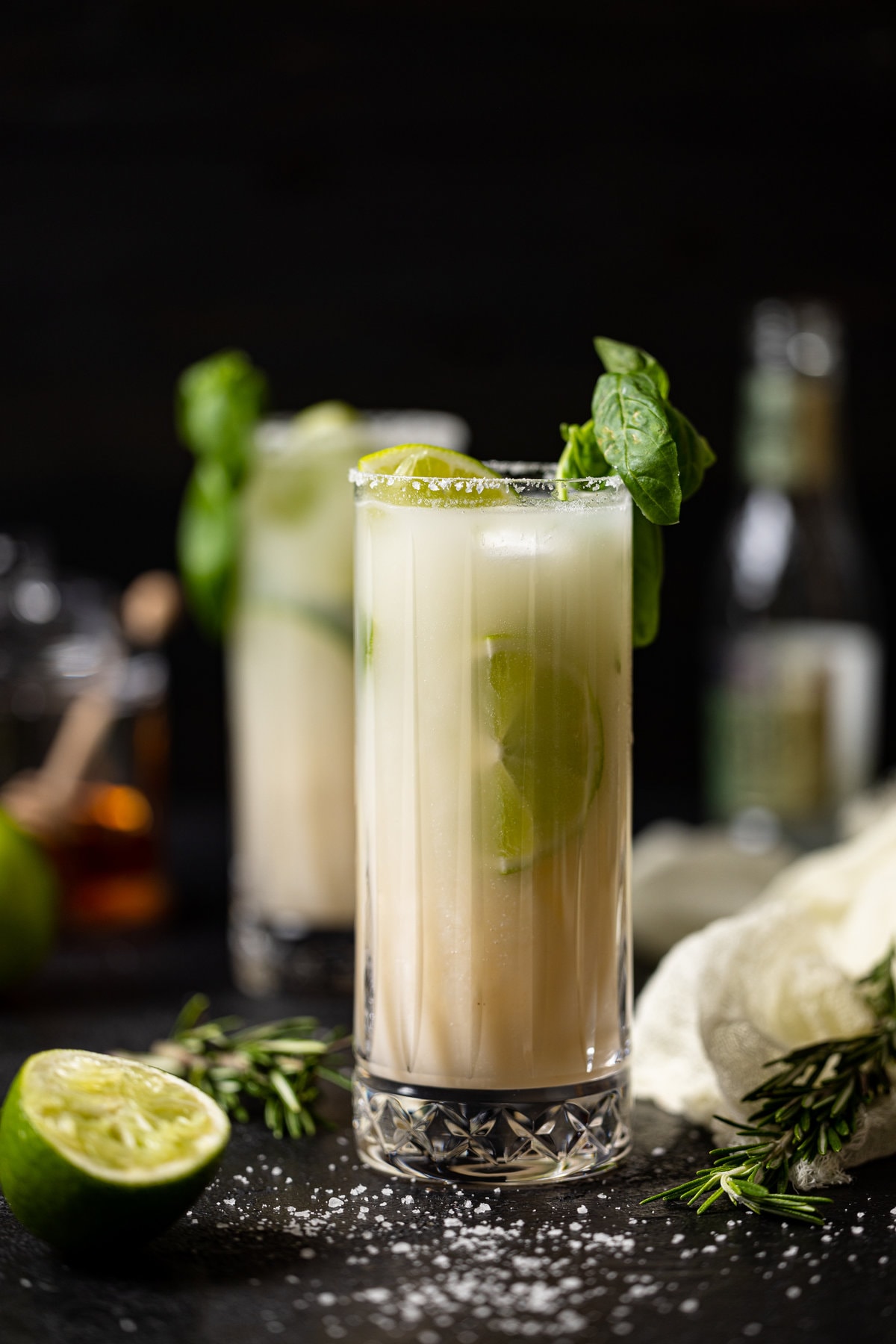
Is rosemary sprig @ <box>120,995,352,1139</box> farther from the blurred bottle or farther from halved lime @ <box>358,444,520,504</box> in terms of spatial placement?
the blurred bottle

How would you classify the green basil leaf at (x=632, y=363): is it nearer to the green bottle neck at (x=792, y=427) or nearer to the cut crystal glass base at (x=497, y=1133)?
the cut crystal glass base at (x=497, y=1133)

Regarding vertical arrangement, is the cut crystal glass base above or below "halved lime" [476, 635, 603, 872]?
below

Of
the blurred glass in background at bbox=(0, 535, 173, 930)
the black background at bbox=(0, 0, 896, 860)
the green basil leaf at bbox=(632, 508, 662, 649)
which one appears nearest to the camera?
the green basil leaf at bbox=(632, 508, 662, 649)

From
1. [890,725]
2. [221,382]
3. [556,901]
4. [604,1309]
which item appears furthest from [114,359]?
[604,1309]

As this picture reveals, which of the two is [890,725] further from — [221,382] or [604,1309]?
[604,1309]

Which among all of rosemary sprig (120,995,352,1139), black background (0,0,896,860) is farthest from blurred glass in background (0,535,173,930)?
black background (0,0,896,860)

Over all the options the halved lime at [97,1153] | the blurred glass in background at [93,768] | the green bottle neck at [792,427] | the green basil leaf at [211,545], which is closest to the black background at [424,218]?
the green bottle neck at [792,427]
